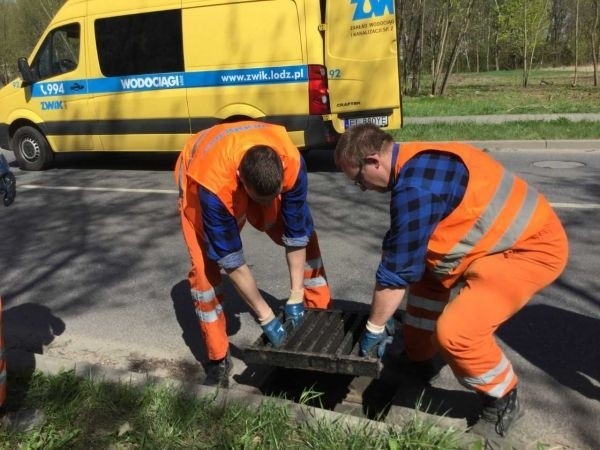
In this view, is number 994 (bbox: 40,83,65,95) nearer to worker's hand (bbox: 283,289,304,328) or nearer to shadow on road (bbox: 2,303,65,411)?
shadow on road (bbox: 2,303,65,411)

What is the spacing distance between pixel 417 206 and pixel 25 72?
9344mm

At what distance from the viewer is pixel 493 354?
2.50 meters

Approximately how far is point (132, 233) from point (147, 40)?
160 inches

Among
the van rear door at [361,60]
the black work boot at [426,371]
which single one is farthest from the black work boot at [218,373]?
the van rear door at [361,60]

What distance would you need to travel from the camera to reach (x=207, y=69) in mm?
8766

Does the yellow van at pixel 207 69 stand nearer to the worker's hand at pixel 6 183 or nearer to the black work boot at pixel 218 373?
the black work boot at pixel 218 373

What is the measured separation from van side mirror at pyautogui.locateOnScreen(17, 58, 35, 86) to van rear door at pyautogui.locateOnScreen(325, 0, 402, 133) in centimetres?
503

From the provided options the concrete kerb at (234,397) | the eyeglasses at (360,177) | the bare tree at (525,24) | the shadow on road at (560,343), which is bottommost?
the shadow on road at (560,343)

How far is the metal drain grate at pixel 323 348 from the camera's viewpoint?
107 inches

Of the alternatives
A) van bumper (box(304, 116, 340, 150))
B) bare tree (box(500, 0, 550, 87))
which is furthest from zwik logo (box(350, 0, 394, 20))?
bare tree (box(500, 0, 550, 87))

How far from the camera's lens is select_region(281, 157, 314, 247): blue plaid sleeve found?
310 cm

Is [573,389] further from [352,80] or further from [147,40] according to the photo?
[147,40]

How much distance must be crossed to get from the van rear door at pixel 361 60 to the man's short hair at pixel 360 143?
6.10 metres

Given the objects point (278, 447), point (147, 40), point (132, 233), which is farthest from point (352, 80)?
point (278, 447)
